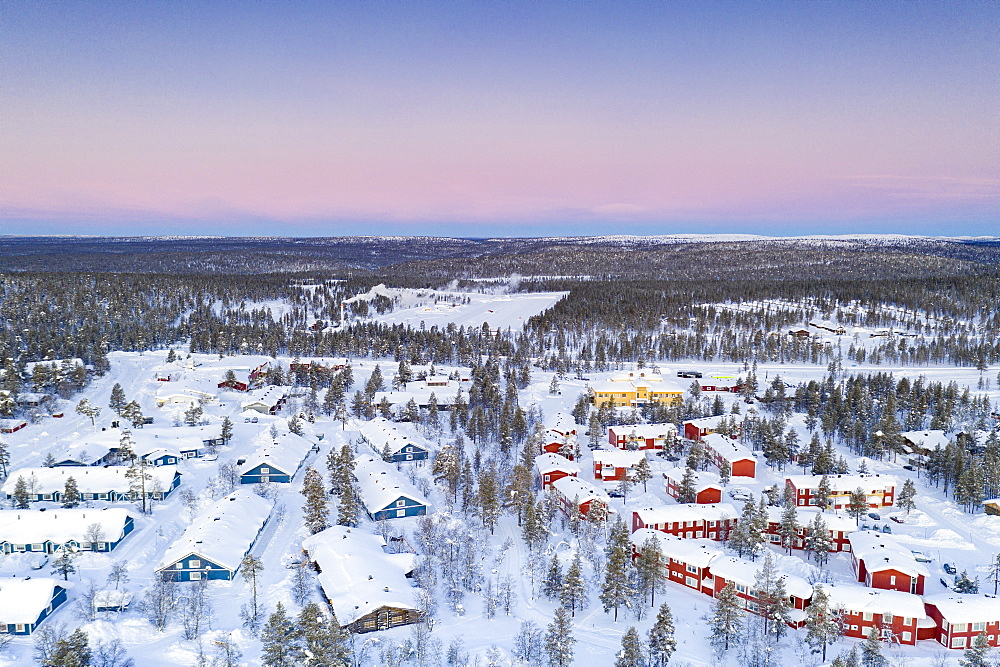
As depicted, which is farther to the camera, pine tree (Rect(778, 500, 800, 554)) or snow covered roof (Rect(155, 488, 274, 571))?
pine tree (Rect(778, 500, 800, 554))

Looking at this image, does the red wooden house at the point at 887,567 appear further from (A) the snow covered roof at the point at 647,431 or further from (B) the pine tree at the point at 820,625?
(A) the snow covered roof at the point at 647,431

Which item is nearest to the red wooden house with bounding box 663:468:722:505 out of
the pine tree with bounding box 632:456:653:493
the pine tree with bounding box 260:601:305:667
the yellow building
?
the pine tree with bounding box 632:456:653:493

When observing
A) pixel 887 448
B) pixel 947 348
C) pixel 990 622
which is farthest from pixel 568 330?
pixel 990 622

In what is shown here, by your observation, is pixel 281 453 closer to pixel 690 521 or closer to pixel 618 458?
pixel 618 458

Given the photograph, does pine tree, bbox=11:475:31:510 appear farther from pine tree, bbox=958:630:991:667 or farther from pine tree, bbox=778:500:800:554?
pine tree, bbox=958:630:991:667

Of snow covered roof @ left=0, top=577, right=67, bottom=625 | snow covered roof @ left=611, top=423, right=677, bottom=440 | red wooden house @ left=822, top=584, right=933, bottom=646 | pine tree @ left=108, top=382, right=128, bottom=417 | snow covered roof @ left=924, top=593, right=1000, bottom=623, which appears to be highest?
pine tree @ left=108, top=382, right=128, bottom=417

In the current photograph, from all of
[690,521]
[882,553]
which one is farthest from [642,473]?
[882,553]
